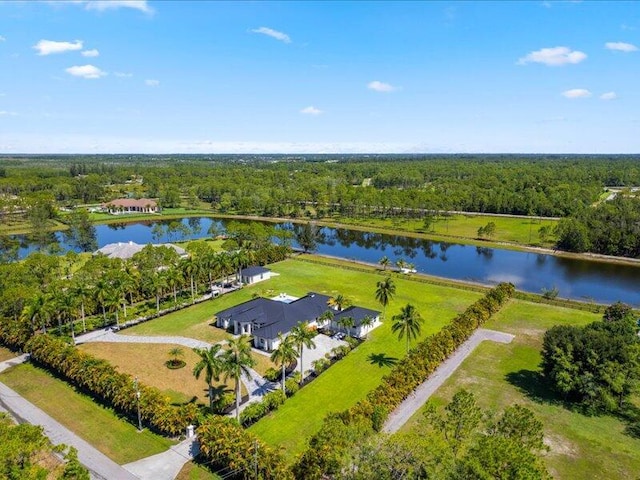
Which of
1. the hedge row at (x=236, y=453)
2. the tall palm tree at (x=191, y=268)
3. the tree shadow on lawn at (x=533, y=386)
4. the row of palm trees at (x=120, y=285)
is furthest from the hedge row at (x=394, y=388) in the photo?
the row of palm trees at (x=120, y=285)

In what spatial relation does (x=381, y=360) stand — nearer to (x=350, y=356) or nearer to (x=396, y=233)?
(x=350, y=356)

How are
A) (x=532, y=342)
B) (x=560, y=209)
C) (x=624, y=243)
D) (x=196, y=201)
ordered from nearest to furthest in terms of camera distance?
(x=532, y=342)
(x=624, y=243)
(x=560, y=209)
(x=196, y=201)

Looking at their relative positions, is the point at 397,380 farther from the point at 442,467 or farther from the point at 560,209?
the point at 560,209

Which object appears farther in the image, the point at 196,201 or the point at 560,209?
the point at 196,201

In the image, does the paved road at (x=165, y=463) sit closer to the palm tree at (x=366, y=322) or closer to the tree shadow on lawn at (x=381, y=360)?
the tree shadow on lawn at (x=381, y=360)

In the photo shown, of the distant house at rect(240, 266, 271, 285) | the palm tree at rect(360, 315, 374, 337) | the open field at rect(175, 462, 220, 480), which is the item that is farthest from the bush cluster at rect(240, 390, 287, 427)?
the distant house at rect(240, 266, 271, 285)

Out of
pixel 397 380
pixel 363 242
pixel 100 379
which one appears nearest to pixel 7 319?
pixel 100 379

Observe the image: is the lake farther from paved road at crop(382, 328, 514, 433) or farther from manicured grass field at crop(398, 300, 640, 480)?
paved road at crop(382, 328, 514, 433)

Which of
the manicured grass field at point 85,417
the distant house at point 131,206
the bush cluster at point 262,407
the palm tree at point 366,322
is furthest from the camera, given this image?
the distant house at point 131,206
